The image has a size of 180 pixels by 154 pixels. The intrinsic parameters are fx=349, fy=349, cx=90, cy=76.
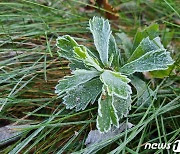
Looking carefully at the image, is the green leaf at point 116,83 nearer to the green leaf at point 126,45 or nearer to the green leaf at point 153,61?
the green leaf at point 153,61

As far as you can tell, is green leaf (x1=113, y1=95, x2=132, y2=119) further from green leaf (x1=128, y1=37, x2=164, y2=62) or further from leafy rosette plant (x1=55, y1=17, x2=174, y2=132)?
green leaf (x1=128, y1=37, x2=164, y2=62)

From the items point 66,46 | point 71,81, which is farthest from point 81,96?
point 66,46

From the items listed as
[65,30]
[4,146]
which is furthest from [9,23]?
[4,146]

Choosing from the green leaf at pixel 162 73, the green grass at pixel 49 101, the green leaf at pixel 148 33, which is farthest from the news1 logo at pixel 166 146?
the green leaf at pixel 148 33

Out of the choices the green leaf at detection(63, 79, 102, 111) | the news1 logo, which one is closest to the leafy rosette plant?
the green leaf at detection(63, 79, 102, 111)

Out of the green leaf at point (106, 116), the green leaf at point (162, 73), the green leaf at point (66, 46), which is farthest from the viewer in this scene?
the green leaf at point (162, 73)

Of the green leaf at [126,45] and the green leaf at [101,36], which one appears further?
the green leaf at [126,45]

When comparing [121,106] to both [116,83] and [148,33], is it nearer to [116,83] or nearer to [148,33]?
[116,83]
